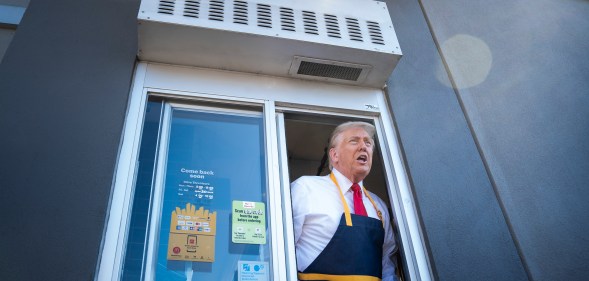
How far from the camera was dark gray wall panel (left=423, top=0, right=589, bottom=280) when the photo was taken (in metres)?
2.82

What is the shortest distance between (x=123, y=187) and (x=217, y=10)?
3.72 feet

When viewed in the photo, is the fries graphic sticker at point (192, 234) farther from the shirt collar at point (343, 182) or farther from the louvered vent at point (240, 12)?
the louvered vent at point (240, 12)

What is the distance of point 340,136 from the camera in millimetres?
3191

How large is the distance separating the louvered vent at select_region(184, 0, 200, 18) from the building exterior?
284mm

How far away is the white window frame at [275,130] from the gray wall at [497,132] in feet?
0.30

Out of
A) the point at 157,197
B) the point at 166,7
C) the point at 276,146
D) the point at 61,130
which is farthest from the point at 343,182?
the point at 61,130

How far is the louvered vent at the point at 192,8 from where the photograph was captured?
272 centimetres

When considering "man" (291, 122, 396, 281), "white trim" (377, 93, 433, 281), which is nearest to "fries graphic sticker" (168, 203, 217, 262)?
"man" (291, 122, 396, 281)

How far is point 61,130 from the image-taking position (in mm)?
2430

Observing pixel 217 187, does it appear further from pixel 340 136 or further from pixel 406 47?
pixel 406 47

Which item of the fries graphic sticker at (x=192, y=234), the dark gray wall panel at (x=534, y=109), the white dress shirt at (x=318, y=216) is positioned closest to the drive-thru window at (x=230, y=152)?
the fries graphic sticker at (x=192, y=234)

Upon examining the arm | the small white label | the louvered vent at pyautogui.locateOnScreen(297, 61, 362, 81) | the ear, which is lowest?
the small white label

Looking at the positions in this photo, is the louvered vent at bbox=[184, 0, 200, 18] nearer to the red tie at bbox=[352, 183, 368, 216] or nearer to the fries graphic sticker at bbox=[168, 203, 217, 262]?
the fries graphic sticker at bbox=[168, 203, 217, 262]

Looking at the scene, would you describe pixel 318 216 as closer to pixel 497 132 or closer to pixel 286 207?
pixel 286 207
